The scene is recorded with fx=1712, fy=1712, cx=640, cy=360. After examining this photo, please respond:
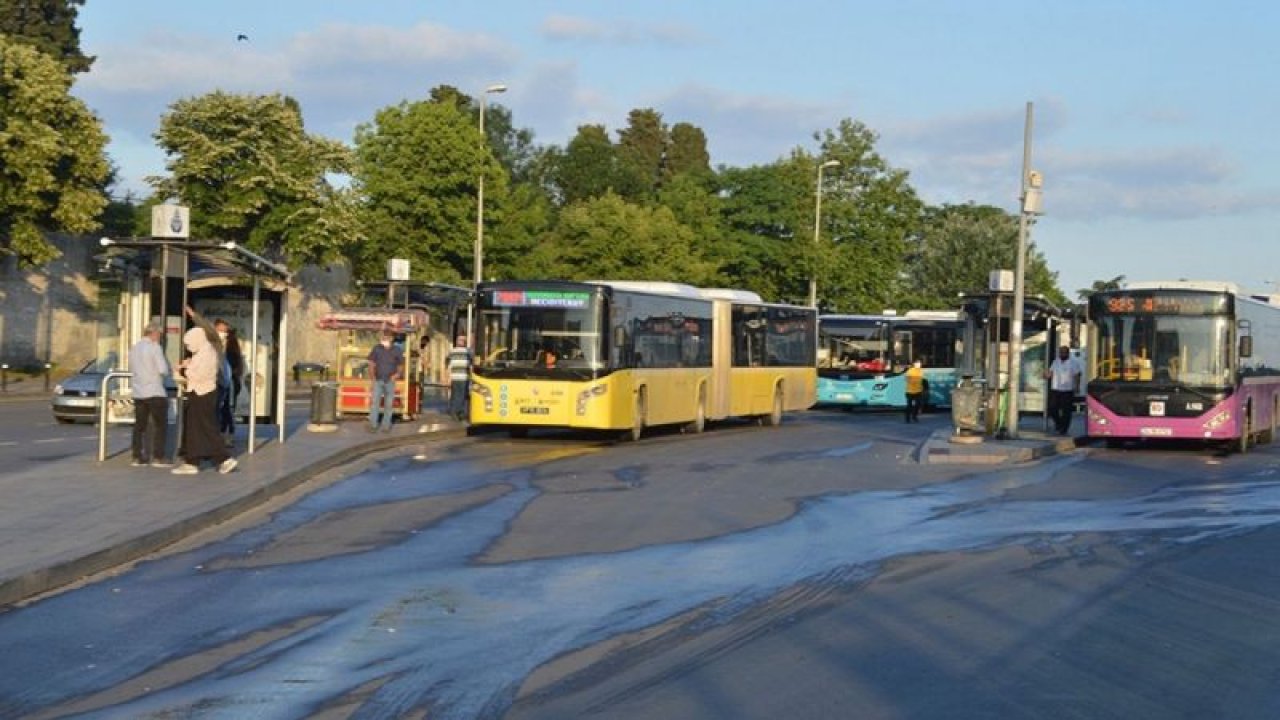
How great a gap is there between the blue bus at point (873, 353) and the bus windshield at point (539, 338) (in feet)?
70.6

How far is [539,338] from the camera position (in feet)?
99.8

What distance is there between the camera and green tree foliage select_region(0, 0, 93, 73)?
3105 inches

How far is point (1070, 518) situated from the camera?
18.7m

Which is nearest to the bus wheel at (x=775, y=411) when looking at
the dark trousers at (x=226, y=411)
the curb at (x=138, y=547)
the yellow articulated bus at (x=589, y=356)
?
the yellow articulated bus at (x=589, y=356)

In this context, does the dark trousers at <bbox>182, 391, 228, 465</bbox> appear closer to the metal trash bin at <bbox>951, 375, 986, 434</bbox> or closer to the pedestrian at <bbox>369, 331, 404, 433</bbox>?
the pedestrian at <bbox>369, 331, 404, 433</bbox>

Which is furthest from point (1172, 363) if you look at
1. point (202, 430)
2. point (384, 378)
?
point (202, 430)

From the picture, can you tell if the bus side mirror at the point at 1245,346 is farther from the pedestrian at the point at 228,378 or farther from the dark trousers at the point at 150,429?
the dark trousers at the point at 150,429

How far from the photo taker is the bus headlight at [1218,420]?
99.9ft

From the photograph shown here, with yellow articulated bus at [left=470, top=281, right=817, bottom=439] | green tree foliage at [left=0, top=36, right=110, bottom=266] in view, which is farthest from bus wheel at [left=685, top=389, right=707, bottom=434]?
green tree foliage at [left=0, top=36, right=110, bottom=266]

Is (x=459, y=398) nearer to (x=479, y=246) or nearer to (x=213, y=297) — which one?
(x=213, y=297)

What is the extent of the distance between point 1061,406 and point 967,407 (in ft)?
19.3

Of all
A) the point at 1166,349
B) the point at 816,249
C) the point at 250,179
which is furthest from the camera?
the point at 816,249

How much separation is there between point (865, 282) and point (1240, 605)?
2835 inches

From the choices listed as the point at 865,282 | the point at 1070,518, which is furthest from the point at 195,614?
the point at 865,282
